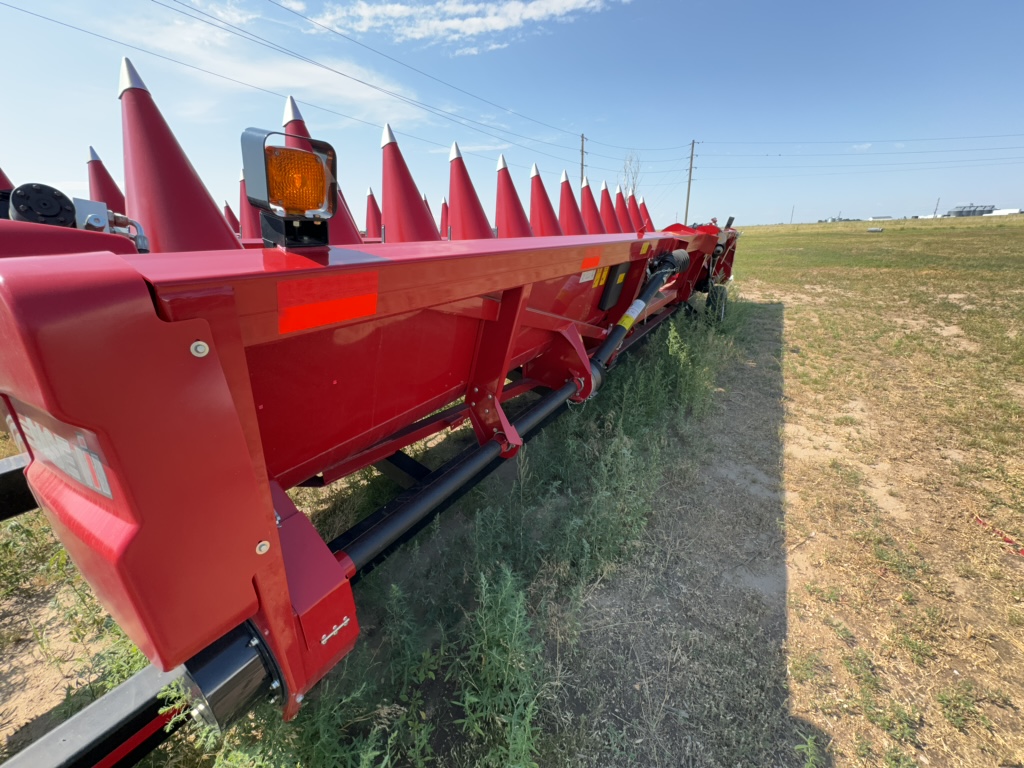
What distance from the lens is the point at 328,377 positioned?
1483 millimetres

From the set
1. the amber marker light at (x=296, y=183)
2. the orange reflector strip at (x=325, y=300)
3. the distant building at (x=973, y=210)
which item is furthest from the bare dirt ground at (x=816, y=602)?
the distant building at (x=973, y=210)

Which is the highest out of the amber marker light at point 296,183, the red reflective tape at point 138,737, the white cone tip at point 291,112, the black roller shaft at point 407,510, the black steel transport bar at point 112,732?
the white cone tip at point 291,112

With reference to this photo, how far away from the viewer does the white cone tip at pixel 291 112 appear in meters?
1.78

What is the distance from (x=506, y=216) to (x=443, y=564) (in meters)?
2.56

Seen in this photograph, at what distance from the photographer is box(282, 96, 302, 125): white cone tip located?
1783 millimetres

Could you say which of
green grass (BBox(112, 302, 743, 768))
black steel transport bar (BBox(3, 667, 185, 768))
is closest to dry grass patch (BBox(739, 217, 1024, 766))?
green grass (BBox(112, 302, 743, 768))

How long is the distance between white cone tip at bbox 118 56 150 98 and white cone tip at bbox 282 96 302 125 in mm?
454

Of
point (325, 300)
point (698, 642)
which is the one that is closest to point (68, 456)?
point (325, 300)

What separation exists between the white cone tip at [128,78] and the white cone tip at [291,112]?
45 centimetres

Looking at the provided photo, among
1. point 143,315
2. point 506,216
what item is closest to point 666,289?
point 506,216

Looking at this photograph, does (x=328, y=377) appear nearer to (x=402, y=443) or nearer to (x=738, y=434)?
(x=402, y=443)

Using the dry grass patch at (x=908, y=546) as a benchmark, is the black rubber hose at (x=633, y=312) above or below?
above

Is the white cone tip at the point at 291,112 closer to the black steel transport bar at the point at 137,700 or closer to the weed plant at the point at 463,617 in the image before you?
the black steel transport bar at the point at 137,700

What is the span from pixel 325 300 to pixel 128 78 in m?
1.24
